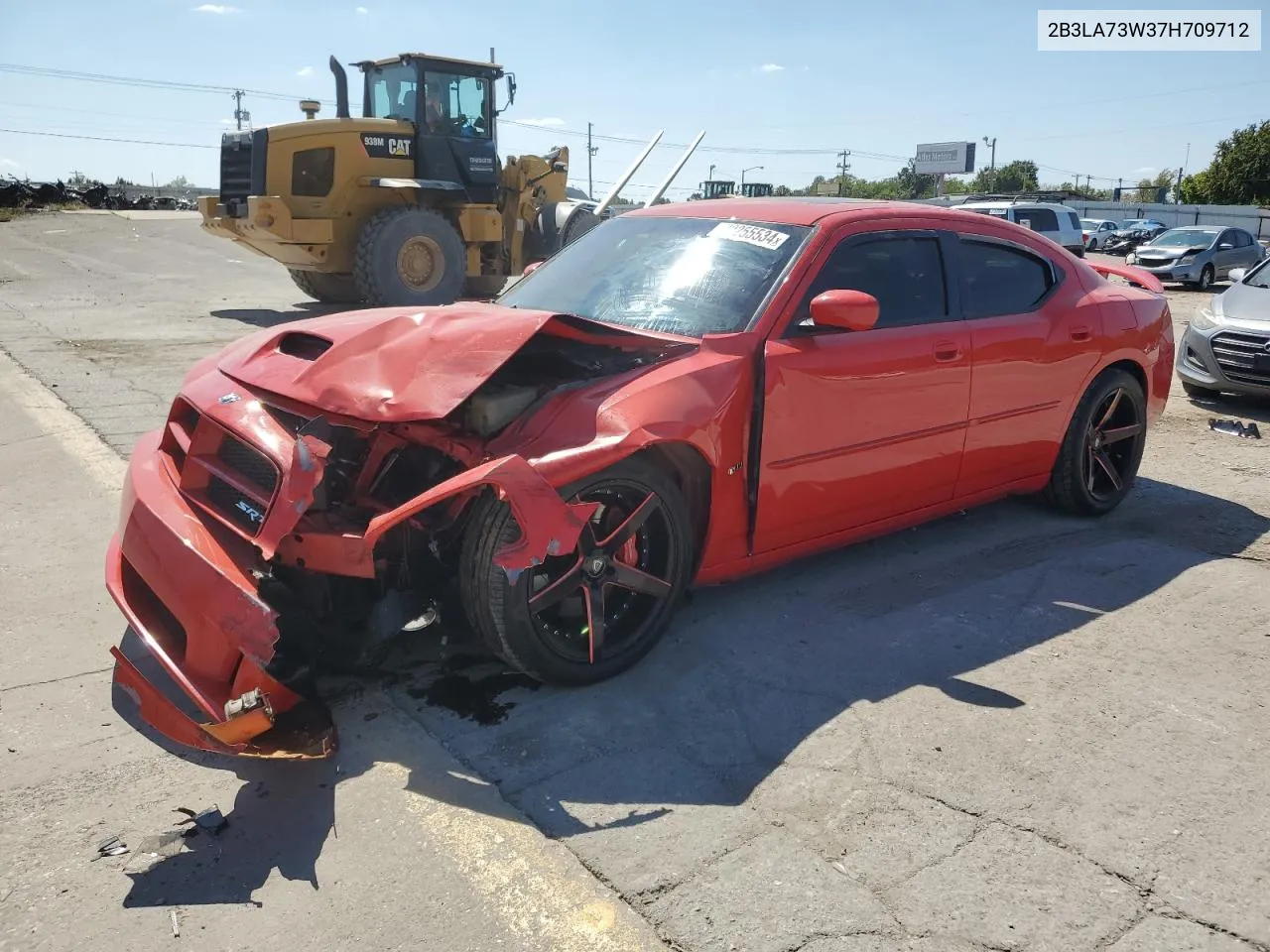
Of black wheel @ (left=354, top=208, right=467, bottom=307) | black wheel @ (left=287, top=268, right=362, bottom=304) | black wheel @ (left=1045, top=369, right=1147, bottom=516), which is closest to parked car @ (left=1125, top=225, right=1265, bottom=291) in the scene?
black wheel @ (left=354, top=208, right=467, bottom=307)

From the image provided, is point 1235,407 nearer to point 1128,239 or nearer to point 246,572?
point 246,572

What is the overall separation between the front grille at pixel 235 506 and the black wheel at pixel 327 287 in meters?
11.1

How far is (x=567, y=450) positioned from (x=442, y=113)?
11.3 m

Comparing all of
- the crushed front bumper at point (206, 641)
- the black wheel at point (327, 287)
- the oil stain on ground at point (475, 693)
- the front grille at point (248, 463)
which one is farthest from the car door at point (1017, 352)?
the black wheel at point (327, 287)

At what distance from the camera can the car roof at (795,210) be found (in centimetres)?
407

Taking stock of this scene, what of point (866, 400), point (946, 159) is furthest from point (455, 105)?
point (946, 159)

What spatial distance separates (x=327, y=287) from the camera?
1425cm

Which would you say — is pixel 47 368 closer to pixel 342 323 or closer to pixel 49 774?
pixel 342 323

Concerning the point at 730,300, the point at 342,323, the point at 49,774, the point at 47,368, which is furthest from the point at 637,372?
the point at 47,368

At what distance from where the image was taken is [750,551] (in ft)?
12.1

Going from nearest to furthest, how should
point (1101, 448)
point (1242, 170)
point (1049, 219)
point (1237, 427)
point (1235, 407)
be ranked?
point (1101, 448)
point (1237, 427)
point (1235, 407)
point (1049, 219)
point (1242, 170)

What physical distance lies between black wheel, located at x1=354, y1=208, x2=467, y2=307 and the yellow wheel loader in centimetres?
1

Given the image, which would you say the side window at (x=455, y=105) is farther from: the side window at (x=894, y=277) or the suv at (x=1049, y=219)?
the suv at (x=1049, y=219)

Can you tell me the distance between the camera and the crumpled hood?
9.89 feet
